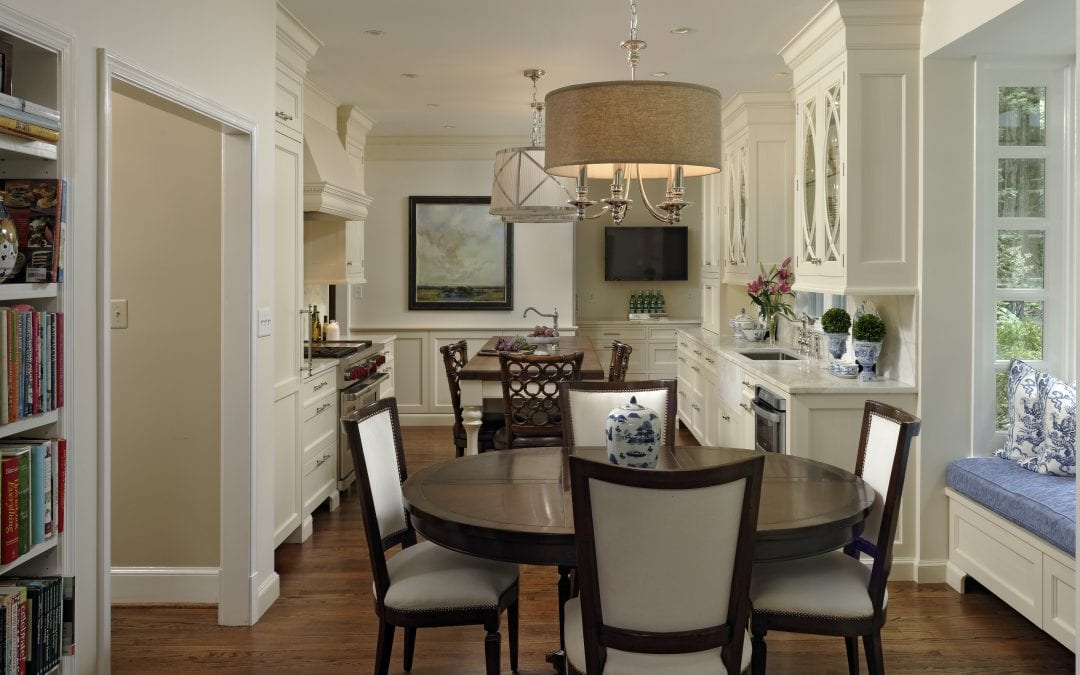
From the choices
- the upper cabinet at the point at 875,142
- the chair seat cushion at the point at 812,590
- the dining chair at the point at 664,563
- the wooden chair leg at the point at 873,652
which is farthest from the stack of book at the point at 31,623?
the upper cabinet at the point at 875,142

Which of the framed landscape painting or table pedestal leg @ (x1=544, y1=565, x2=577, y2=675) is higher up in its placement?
the framed landscape painting

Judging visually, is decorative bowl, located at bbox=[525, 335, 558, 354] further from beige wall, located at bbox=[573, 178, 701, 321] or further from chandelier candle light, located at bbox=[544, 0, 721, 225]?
chandelier candle light, located at bbox=[544, 0, 721, 225]

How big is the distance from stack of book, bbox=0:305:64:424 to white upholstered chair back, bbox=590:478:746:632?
129cm

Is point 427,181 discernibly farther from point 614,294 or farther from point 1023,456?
point 1023,456

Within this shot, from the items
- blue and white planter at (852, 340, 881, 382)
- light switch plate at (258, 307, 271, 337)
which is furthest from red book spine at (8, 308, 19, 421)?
blue and white planter at (852, 340, 881, 382)

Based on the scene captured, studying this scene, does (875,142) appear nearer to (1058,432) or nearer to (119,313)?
(1058,432)

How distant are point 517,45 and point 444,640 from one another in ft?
9.97

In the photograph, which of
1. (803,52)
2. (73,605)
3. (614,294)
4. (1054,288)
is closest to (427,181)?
(614,294)

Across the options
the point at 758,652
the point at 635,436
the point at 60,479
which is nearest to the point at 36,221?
the point at 60,479

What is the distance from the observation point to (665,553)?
191cm

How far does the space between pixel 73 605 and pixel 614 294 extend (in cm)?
692

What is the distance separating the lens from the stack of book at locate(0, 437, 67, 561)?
1.89 m

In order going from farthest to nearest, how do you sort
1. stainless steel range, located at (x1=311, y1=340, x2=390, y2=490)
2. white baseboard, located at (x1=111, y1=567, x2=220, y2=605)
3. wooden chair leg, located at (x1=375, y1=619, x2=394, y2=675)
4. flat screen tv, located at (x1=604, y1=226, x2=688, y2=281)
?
flat screen tv, located at (x1=604, y1=226, x2=688, y2=281) → stainless steel range, located at (x1=311, y1=340, x2=390, y2=490) → white baseboard, located at (x1=111, y1=567, x2=220, y2=605) → wooden chair leg, located at (x1=375, y1=619, x2=394, y2=675)

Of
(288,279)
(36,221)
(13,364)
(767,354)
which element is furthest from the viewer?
(767,354)
